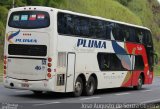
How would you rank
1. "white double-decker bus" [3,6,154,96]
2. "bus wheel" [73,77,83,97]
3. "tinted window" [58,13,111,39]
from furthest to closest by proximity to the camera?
"bus wheel" [73,77,83,97]
"tinted window" [58,13,111,39]
"white double-decker bus" [3,6,154,96]

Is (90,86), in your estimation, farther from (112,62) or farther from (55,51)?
(55,51)

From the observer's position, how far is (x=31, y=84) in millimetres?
20750

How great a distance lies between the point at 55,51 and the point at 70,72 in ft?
4.99

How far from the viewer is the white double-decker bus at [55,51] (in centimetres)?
2069

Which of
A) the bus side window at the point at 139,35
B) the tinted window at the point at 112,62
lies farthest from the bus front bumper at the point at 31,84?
the bus side window at the point at 139,35

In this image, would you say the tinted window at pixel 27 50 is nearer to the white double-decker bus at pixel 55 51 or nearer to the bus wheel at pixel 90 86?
the white double-decker bus at pixel 55 51

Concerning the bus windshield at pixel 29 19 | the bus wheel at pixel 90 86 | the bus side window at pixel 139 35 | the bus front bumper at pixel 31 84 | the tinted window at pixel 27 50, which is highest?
the bus windshield at pixel 29 19

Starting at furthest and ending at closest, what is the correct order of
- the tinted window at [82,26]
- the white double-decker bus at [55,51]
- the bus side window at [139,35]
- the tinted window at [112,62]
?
the bus side window at [139,35], the tinted window at [112,62], the tinted window at [82,26], the white double-decker bus at [55,51]

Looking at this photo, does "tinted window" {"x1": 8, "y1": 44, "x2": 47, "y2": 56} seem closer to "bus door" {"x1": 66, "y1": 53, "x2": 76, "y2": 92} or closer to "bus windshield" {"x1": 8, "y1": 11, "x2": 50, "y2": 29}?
"bus windshield" {"x1": 8, "y1": 11, "x2": 50, "y2": 29}

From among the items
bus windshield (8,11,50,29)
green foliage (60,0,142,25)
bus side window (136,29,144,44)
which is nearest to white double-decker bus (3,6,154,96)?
bus windshield (8,11,50,29)

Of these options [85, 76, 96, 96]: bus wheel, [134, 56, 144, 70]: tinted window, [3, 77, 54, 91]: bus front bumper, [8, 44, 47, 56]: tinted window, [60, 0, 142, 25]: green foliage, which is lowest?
[85, 76, 96, 96]: bus wheel

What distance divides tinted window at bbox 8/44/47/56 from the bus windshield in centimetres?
82

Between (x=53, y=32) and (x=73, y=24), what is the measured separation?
180cm

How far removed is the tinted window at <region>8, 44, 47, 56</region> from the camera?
68.2 feet
